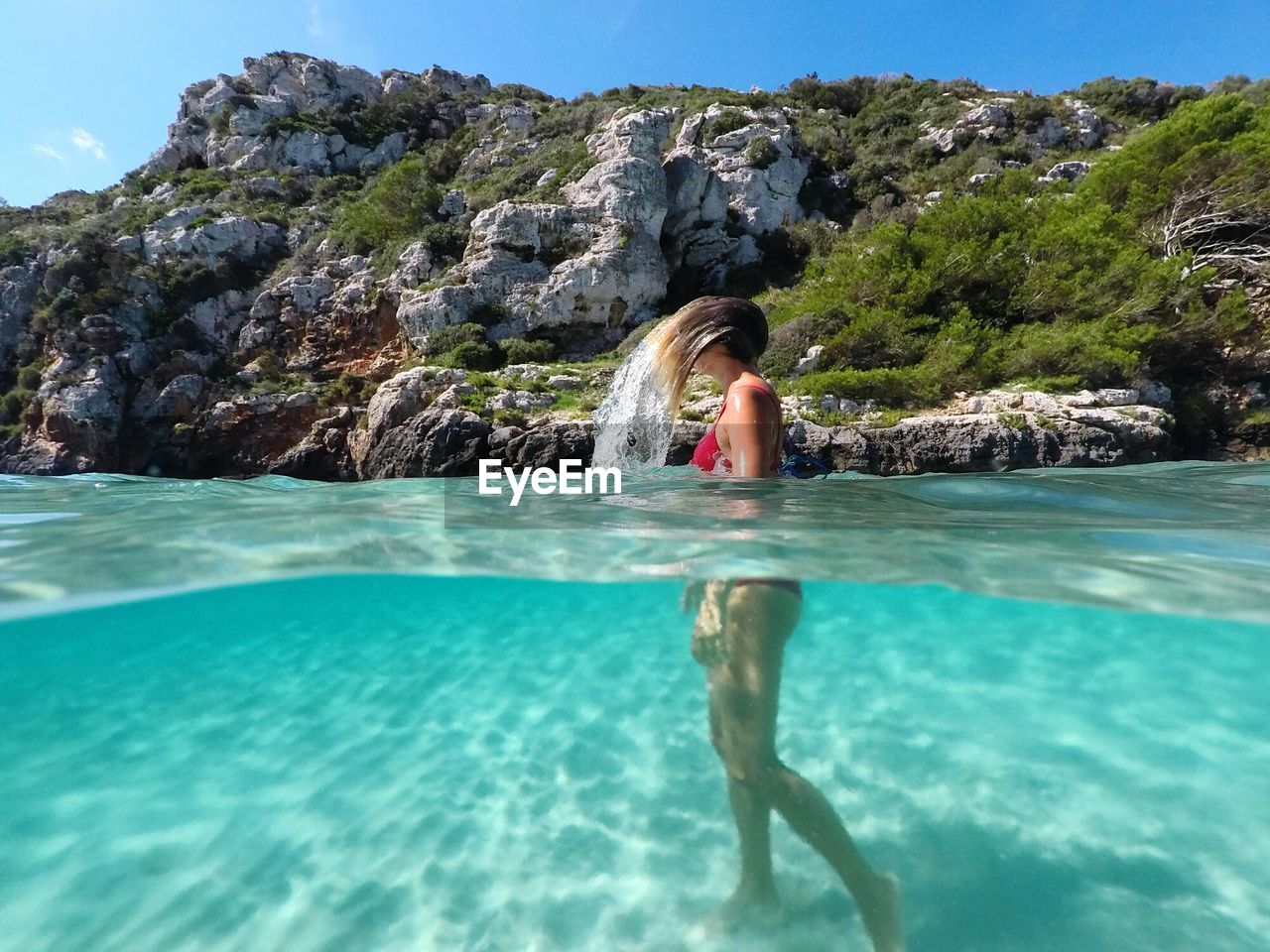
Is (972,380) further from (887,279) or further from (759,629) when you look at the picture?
(759,629)

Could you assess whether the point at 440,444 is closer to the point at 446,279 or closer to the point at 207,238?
the point at 446,279

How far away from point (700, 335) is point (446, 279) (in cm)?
1843

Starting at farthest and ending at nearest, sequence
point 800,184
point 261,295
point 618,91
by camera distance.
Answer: point 618,91 → point 800,184 → point 261,295

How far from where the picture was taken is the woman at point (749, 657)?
129 centimetres

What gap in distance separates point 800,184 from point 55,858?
2880cm

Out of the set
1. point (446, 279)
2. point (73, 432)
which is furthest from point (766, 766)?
point (73, 432)

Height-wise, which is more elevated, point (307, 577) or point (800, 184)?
point (800, 184)

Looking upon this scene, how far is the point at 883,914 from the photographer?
1208mm

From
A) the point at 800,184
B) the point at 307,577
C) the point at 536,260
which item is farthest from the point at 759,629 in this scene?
the point at 800,184

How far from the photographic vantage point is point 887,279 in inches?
548

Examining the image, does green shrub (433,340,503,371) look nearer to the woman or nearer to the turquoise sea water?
the turquoise sea water

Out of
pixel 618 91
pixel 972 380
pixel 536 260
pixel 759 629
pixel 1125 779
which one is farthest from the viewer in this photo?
pixel 618 91

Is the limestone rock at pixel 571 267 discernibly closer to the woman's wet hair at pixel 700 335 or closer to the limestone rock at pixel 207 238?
the limestone rock at pixel 207 238

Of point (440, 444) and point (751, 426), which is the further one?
point (440, 444)
